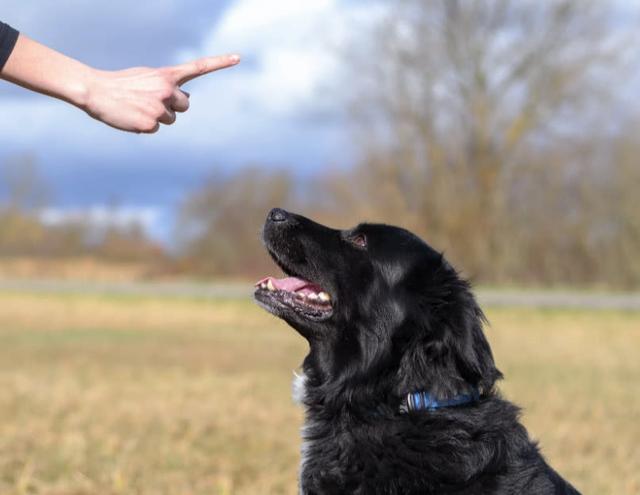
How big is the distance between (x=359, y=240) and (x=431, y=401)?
103 centimetres

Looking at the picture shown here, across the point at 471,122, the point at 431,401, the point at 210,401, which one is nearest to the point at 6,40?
the point at 431,401

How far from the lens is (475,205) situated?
119 ft

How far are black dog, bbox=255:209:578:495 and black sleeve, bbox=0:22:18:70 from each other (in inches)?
67.2

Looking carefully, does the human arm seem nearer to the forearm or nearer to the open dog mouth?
the forearm

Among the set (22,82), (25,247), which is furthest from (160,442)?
(25,247)

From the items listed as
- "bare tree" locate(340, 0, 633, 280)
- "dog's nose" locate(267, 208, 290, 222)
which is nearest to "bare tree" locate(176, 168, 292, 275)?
"bare tree" locate(340, 0, 633, 280)

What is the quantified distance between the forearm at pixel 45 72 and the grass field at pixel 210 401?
12.2 ft

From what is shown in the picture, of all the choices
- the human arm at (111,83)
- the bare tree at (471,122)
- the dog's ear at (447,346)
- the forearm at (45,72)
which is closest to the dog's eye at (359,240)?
the dog's ear at (447,346)

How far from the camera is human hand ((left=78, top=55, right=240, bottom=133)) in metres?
3.34

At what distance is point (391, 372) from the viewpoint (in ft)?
14.0

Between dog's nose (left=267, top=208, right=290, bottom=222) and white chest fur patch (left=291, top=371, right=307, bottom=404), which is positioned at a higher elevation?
dog's nose (left=267, top=208, right=290, bottom=222)

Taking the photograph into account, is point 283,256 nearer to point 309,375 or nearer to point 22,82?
point 309,375

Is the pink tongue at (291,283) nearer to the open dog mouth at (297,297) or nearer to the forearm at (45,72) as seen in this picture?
the open dog mouth at (297,297)

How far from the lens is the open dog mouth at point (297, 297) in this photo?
450 centimetres
